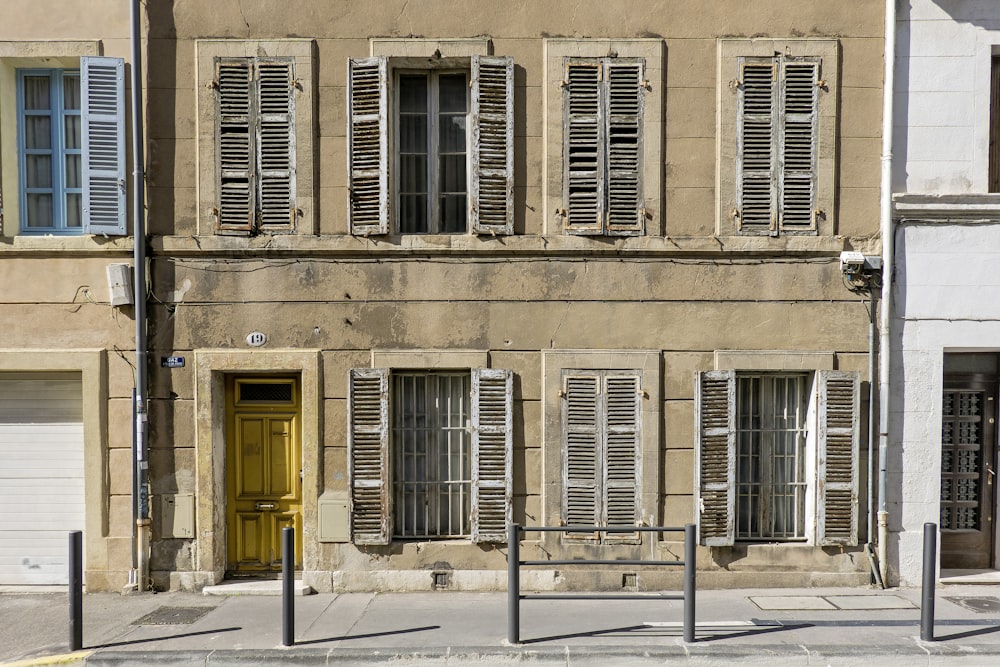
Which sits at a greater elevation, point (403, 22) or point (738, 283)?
point (403, 22)

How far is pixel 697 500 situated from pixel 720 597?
99cm

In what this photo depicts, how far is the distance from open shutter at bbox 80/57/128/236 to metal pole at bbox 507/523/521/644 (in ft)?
17.3

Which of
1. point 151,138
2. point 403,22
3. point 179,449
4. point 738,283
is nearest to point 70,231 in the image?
point 151,138

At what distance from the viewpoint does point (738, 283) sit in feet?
24.8

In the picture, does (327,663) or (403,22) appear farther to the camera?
(403,22)

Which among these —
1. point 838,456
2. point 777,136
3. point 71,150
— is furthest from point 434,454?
point 71,150

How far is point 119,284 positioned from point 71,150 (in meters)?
1.76

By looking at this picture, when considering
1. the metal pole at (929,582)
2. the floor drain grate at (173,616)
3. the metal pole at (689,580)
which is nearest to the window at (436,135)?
the metal pole at (689,580)

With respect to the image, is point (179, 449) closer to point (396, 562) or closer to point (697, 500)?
point (396, 562)

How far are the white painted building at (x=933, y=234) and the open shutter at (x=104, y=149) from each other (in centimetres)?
826

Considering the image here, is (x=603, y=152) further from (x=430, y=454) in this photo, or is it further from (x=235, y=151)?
(x=235, y=151)

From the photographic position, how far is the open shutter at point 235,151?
→ 7.57 meters

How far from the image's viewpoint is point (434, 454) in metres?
7.79

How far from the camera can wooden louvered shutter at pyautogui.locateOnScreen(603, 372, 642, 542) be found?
7578 millimetres
